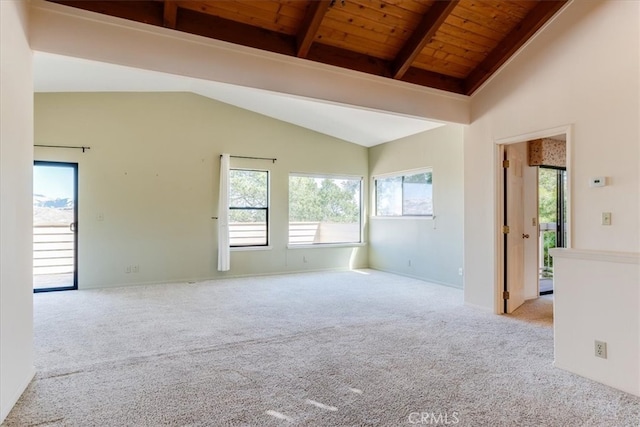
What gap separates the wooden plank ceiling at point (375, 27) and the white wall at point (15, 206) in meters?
0.77

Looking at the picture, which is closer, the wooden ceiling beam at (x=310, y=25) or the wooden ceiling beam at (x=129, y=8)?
the wooden ceiling beam at (x=129, y=8)

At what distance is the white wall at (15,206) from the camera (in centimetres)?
211

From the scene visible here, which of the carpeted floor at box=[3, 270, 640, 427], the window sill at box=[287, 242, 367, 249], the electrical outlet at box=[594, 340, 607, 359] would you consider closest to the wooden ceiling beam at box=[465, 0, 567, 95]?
the carpeted floor at box=[3, 270, 640, 427]

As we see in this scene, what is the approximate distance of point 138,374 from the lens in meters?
2.62

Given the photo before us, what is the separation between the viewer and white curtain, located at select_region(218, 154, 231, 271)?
20.7ft

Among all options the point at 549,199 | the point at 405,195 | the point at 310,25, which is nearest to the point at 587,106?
the point at 310,25

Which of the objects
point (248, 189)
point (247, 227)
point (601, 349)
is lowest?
point (601, 349)

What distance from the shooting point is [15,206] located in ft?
7.52

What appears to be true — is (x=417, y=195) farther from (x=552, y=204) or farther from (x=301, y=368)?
(x=301, y=368)

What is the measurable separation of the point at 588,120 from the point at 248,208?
520cm

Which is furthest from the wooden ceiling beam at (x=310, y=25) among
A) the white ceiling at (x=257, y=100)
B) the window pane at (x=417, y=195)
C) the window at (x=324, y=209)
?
the window at (x=324, y=209)

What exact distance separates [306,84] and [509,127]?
7.83ft

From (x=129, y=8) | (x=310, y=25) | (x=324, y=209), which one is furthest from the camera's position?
(x=324, y=209)
